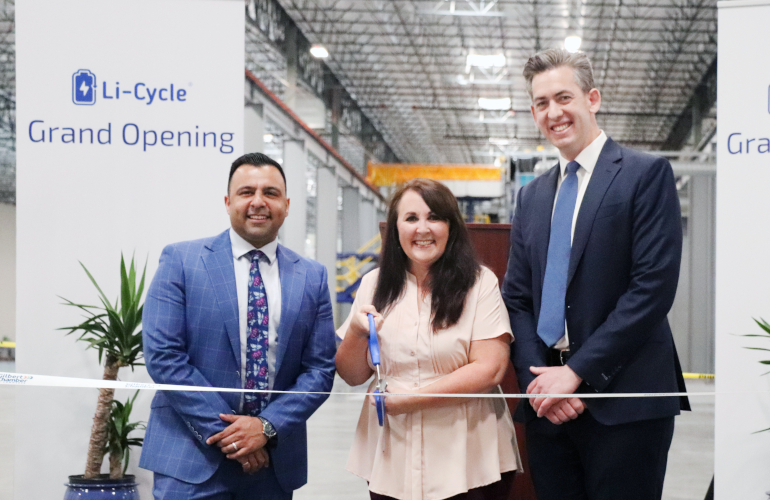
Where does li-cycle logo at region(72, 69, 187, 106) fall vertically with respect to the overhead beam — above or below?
below

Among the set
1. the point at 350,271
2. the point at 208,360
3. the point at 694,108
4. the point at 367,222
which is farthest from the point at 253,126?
the point at 367,222

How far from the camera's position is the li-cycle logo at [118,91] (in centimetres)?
351

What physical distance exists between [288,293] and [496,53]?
13873 mm

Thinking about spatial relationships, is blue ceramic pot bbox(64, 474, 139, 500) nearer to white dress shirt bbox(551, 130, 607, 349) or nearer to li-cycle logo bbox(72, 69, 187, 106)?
li-cycle logo bbox(72, 69, 187, 106)

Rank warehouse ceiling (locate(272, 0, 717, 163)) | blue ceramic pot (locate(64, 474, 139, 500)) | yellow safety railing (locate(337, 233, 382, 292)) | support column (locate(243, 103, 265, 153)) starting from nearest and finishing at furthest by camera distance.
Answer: blue ceramic pot (locate(64, 474, 139, 500)), support column (locate(243, 103, 265, 153)), warehouse ceiling (locate(272, 0, 717, 163)), yellow safety railing (locate(337, 233, 382, 292))

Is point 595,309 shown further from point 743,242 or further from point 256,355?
point 743,242

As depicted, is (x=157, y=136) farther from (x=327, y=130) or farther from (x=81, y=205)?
(x=327, y=130)

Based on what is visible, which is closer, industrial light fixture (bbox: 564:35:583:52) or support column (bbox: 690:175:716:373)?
support column (bbox: 690:175:716:373)

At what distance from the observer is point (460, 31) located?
1407cm

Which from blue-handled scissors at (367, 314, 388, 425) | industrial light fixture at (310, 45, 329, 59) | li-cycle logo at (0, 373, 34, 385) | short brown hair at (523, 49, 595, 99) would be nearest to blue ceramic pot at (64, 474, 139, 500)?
li-cycle logo at (0, 373, 34, 385)

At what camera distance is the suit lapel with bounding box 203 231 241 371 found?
2141mm

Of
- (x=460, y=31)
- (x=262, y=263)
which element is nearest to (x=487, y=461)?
(x=262, y=263)

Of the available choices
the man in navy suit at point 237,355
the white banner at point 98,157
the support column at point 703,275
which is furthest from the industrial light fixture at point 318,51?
the man in navy suit at point 237,355

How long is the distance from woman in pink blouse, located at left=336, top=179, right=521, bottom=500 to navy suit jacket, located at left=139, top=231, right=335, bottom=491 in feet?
0.64
